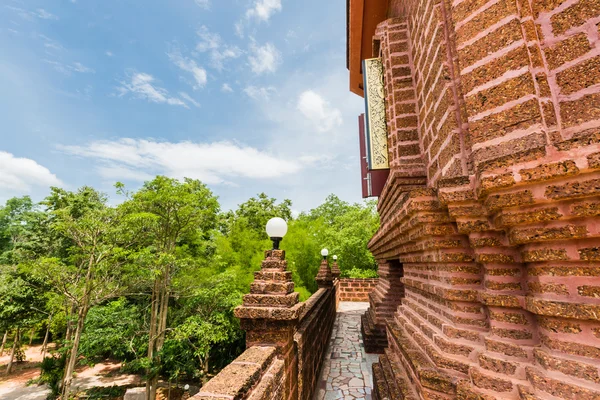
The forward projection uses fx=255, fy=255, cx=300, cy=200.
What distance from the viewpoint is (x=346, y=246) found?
21453 millimetres

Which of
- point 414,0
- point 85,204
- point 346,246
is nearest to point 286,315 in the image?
point 414,0

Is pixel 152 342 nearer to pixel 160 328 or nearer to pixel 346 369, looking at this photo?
pixel 160 328

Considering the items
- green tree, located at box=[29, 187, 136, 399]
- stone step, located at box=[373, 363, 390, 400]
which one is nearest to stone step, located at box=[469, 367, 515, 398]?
stone step, located at box=[373, 363, 390, 400]

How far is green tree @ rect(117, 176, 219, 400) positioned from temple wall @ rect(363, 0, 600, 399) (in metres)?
10.6

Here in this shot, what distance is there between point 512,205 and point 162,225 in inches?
496

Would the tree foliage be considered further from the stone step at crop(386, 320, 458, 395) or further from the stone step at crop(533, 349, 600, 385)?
the stone step at crop(533, 349, 600, 385)

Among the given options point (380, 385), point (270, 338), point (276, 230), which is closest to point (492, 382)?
point (270, 338)

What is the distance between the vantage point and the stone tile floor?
4.46 meters

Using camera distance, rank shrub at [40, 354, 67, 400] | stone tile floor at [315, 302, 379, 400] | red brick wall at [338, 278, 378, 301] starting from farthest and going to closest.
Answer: red brick wall at [338, 278, 378, 301] → shrub at [40, 354, 67, 400] → stone tile floor at [315, 302, 379, 400]

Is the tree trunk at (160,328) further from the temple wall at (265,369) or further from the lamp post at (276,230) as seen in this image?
the lamp post at (276,230)

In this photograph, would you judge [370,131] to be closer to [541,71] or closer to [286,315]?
[541,71]

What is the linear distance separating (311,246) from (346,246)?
22.5 feet

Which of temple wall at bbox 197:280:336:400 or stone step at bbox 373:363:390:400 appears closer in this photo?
temple wall at bbox 197:280:336:400

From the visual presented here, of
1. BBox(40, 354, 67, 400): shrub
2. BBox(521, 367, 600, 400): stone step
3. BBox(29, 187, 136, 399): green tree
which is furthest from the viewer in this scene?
BBox(40, 354, 67, 400): shrub
